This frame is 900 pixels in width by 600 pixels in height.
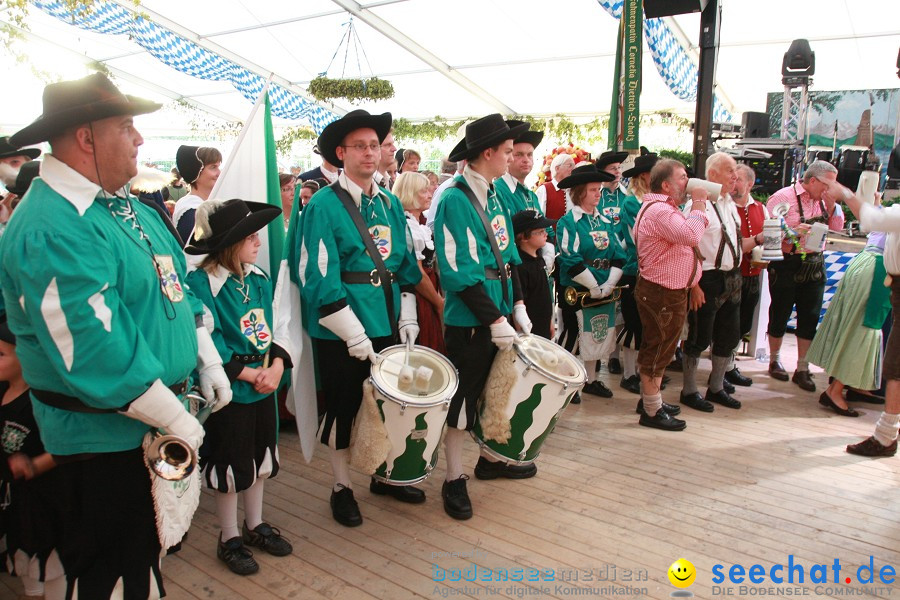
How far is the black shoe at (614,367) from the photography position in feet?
18.0

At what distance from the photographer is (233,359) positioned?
8.04ft

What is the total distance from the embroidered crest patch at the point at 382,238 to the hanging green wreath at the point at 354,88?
6.26 m

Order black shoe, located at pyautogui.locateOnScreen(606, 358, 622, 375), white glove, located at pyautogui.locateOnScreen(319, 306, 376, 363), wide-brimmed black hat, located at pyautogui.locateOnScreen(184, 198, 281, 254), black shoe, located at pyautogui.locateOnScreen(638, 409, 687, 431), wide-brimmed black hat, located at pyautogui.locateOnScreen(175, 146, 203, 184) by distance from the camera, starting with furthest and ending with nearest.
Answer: black shoe, located at pyautogui.locateOnScreen(606, 358, 622, 375) → black shoe, located at pyautogui.locateOnScreen(638, 409, 687, 431) → wide-brimmed black hat, located at pyautogui.locateOnScreen(175, 146, 203, 184) → white glove, located at pyautogui.locateOnScreen(319, 306, 376, 363) → wide-brimmed black hat, located at pyautogui.locateOnScreen(184, 198, 281, 254)

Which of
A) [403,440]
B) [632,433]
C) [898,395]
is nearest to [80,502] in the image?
[403,440]

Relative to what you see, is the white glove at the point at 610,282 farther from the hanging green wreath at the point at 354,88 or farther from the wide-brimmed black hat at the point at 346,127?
the hanging green wreath at the point at 354,88

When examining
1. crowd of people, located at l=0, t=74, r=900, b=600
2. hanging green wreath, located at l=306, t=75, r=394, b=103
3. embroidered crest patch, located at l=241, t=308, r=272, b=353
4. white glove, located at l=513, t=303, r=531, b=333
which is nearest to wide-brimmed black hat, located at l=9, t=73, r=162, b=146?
crowd of people, located at l=0, t=74, r=900, b=600

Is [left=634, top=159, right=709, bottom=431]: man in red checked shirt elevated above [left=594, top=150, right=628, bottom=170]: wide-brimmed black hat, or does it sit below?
below

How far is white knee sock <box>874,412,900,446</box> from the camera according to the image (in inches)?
145

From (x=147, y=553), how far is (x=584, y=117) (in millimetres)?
13117

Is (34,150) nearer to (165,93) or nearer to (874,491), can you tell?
(874,491)

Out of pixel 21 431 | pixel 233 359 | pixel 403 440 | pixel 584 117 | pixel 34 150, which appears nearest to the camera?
pixel 21 431

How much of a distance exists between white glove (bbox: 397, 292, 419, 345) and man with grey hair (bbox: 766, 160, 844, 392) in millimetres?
3435

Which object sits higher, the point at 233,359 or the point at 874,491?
the point at 233,359

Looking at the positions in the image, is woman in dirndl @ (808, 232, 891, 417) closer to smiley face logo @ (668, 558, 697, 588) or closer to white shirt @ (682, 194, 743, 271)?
white shirt @ (682, 194, 743, 271)
